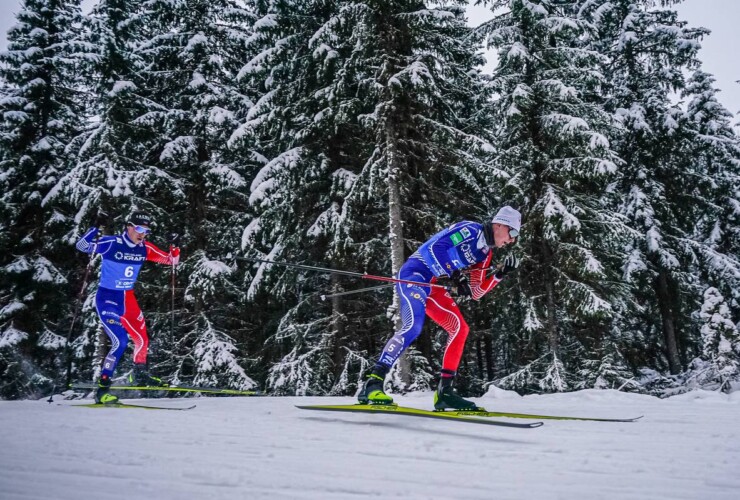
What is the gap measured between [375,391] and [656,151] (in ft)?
44.5

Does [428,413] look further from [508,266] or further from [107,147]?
[107,147]

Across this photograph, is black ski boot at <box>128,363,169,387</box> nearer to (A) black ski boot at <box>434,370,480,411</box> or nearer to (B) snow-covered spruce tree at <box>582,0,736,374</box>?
(A) black ski boot at <box>434,370,480,411</box>

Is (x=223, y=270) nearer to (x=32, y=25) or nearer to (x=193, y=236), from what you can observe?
(x=193, y=236)

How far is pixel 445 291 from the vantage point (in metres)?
5.91

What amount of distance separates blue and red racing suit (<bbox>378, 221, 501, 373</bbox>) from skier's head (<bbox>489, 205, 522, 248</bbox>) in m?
0.17

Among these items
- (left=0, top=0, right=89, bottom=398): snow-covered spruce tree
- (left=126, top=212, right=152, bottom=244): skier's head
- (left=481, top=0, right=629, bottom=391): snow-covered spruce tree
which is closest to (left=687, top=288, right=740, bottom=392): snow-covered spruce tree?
(left=481, top=0, right=629, bottom=391): snow-covered spruce tree

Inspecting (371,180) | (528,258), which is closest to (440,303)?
(371,180)

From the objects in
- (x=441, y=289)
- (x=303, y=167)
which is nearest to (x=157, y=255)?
(x=303, y=167)

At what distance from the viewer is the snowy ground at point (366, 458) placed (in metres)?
2.38

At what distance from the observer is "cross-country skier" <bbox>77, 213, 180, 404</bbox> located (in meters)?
7.77

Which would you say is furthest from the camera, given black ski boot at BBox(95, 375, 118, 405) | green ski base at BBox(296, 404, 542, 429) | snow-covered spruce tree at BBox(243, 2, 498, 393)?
snow-covered spruce tree at BBox(243, 2, 498, 393)

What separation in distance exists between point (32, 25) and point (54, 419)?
1503cm

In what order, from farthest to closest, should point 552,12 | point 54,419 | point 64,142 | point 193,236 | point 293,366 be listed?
point 64,142, point 193,236, point 552,12, point 293,366, point 54,419

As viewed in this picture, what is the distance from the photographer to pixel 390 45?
37.4ft
